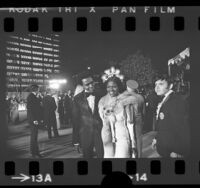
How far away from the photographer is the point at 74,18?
4172mm

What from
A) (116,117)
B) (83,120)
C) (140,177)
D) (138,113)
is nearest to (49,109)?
(83,120)

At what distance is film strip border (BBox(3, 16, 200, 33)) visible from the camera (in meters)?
4.16

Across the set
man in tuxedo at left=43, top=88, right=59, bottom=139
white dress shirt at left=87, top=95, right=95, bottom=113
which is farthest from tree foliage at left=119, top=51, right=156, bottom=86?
man in tuxedo at left=43, top=88, right=59, bottom=139

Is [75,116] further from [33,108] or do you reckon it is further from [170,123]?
[170,123]

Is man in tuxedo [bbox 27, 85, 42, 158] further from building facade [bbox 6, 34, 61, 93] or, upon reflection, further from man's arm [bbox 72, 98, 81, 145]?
man's arm [bbox 72, 98, 81, 145]

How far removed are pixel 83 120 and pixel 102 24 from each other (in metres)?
1.01

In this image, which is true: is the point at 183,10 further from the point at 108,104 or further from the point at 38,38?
the point at 38,38

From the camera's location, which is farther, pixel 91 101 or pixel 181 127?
pixel 91 101

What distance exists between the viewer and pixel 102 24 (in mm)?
4180

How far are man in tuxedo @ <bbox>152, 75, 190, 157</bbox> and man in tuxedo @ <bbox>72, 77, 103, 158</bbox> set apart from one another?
0.60 meters

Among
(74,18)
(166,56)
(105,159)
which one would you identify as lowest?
(105,159)
